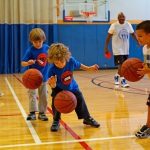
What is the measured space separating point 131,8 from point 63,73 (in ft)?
32.9

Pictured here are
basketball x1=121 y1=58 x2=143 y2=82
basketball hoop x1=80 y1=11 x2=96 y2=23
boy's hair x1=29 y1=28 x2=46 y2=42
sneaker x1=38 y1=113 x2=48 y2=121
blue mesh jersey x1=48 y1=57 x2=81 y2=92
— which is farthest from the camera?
basketball hoop x1=80 y1=11 x2=96 y2=23

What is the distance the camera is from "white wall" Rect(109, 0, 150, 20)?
13.1 metres

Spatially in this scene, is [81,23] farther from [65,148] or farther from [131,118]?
[65,148]

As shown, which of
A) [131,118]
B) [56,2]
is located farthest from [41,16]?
[131,118]

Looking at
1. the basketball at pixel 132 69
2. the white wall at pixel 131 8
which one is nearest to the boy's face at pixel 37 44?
the basketball at pixel 132 69

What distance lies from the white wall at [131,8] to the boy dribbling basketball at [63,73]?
9.47 meters

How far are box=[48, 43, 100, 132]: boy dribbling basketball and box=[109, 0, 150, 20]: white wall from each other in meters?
9.47

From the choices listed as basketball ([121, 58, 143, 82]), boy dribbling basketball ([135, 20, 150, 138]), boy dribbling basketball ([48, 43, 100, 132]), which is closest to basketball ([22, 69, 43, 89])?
boy dribbling basketball ([48, 43, 100, 132])

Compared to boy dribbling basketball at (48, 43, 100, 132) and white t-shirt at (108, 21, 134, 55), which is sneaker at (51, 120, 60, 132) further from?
white t-shirt at (108, 21, 134, 55)

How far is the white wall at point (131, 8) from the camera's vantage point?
13.1 m

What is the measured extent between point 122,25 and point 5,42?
5031 mm

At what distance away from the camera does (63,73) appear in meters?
3.91

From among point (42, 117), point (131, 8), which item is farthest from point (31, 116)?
point (131, 8)

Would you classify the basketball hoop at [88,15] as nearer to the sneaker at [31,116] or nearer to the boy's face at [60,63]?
the sneaker at [31,116]
